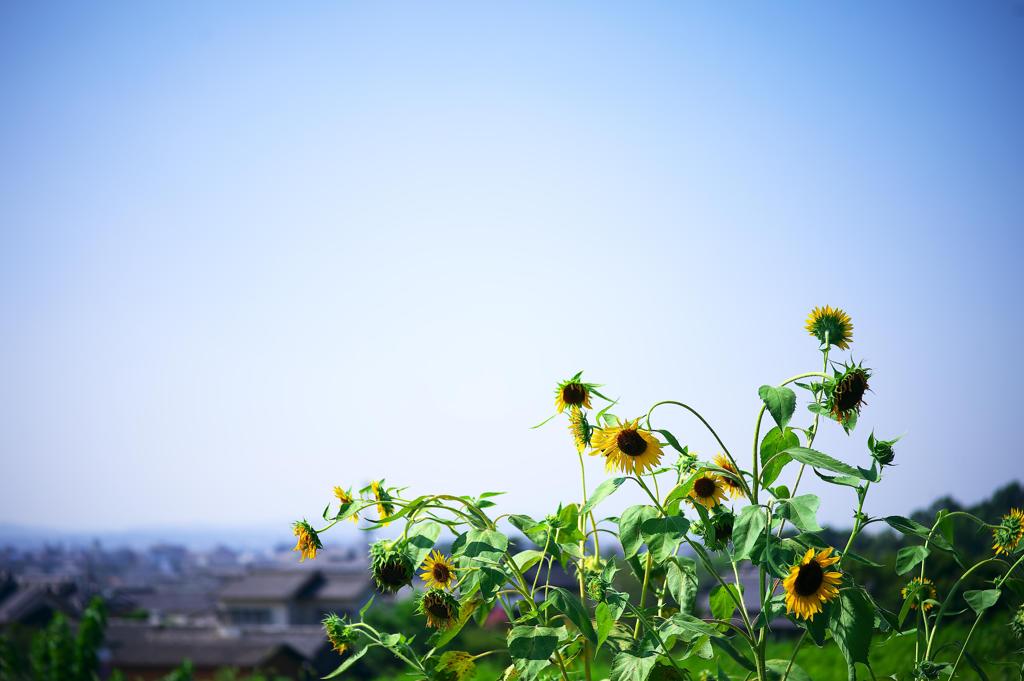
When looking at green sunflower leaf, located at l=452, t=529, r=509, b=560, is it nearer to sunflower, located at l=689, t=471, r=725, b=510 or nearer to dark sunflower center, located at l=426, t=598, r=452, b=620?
dark sunflower center, located at l=426, t=598, r=452, b=620

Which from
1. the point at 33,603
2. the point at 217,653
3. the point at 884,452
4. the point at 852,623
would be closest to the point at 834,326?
the point at 884,452

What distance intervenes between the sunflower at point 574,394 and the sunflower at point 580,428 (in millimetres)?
12

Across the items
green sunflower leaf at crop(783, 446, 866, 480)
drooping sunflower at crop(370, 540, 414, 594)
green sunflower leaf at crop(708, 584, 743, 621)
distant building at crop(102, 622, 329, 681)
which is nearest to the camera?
green sunflower leaf at crop(783, 446, 866, 480)

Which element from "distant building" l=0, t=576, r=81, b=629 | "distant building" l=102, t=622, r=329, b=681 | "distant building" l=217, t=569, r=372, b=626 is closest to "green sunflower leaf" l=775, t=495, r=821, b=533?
"distant building" l=102, t=622, r=329, b=681

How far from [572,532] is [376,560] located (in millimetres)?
258

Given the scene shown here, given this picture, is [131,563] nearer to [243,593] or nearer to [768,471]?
[243,593]

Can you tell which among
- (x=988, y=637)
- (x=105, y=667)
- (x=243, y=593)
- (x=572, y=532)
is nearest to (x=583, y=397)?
(x=572, y=532)

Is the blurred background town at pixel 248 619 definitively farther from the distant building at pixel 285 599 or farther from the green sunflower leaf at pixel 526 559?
the green sunflower leaf at pixel 526 559

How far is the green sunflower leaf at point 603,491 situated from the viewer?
911 millimetres

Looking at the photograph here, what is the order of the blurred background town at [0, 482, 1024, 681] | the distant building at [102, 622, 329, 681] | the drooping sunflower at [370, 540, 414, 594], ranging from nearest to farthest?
1. the drooping sunflower at [370, 540, 414, 594]
2. the blurred background town at [0, 482, 1024, 681]
3. the distant building at [102, 622, 329, 681]

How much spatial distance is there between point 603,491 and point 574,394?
17 centimetres

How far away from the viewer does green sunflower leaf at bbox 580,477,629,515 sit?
911 mm

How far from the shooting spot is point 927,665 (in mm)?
984

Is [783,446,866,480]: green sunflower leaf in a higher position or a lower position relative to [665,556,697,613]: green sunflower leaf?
higher
